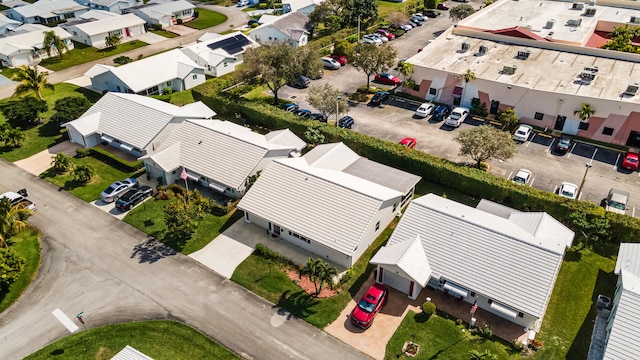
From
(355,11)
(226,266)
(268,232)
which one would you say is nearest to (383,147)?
(268,232)

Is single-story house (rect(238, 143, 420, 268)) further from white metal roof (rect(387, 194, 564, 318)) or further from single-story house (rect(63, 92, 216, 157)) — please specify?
single-story house (rect(63, 92, 216, 157))

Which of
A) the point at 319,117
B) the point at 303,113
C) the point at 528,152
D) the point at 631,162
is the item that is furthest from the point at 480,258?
the point at 303,113

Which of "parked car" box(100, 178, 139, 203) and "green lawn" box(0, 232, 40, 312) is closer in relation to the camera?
"green lawn" box(0, 232, 40, 312)

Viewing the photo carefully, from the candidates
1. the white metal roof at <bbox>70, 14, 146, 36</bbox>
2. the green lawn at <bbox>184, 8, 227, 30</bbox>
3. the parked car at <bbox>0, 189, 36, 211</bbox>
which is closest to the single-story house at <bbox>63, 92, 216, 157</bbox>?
the parked car at <bbox>0, 189, 36, 211</bbox>

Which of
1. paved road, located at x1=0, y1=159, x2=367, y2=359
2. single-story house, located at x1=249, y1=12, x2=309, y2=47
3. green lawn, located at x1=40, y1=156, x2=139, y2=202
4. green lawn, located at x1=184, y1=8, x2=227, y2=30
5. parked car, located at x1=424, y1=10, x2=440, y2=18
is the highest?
single-story house, located at x1=249, y1=12, x2=309, y2=47

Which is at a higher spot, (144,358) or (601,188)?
(144,358)

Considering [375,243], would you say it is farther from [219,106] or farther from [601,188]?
[219,106]

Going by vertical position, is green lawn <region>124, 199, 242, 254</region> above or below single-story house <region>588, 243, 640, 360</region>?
below
